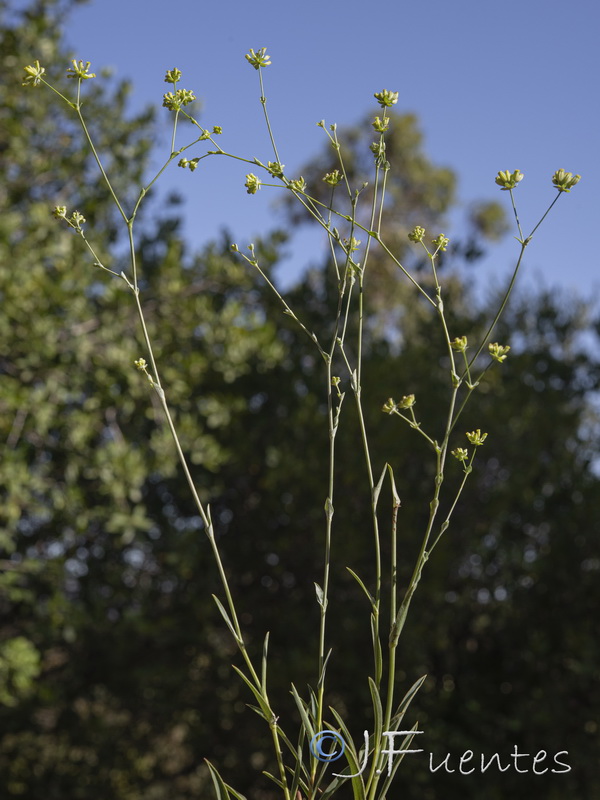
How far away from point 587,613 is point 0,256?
129 inches

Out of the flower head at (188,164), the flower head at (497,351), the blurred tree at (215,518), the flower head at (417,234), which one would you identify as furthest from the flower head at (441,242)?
the blurred tree at (215,518)

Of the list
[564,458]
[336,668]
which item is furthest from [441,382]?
[336,668]

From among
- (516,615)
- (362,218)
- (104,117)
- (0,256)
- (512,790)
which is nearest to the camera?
(0,256)

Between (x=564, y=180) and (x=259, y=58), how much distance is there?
1.61ft

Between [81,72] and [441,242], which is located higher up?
[81,72]

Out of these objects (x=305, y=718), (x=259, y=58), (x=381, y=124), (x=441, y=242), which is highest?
(x=259, y=58)

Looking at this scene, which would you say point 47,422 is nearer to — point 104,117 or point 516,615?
point 104,117

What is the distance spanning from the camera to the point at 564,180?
112 centimetres

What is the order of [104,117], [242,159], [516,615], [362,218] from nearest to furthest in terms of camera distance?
[242,159] < [516,615] < [104,117] < [362,218]

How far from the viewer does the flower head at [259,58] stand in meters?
1.27

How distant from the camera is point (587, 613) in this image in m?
4.30

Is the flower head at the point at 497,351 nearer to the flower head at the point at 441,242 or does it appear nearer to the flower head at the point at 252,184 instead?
the flower head at the point at 441,242

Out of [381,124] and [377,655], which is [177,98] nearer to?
[381,124]

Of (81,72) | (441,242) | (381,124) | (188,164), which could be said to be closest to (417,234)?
(441,242)
